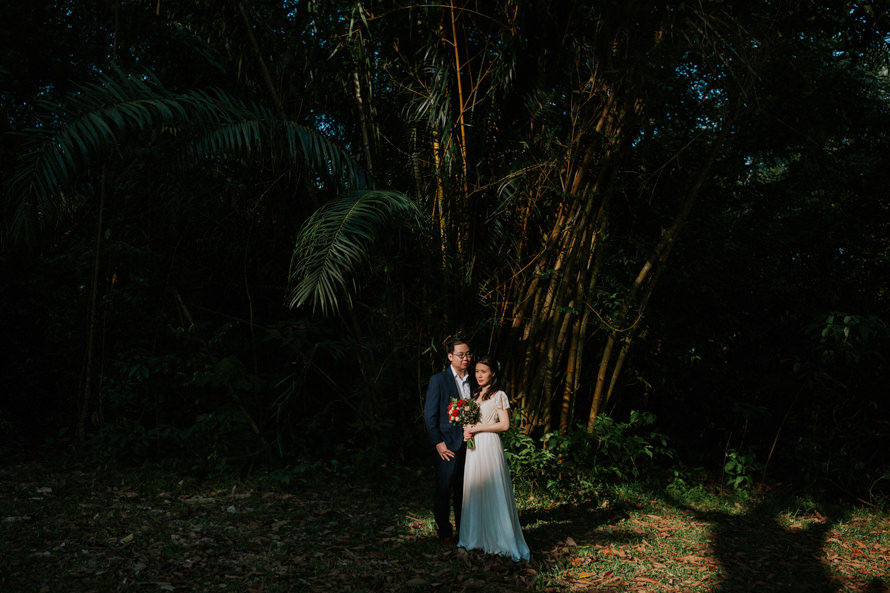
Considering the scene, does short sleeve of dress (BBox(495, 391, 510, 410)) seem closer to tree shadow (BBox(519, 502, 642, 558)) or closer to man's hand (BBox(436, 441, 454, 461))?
man's hand (BBox(436, 441, 454, 461))

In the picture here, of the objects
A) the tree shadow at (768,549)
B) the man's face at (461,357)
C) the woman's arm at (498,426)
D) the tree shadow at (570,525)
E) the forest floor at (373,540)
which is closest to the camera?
the forest floor at (373,540)

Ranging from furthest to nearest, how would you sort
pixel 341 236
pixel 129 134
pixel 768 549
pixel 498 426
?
pixel 129 134, pixel 768 549, pixel 341 236, pixel 498 426

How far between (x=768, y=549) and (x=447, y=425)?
261cm

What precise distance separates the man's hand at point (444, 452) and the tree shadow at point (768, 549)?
5.59 feet

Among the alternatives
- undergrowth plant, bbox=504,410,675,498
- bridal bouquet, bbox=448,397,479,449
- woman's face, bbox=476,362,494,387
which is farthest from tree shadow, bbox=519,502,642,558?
woman's face, bbox=476,362,494,387

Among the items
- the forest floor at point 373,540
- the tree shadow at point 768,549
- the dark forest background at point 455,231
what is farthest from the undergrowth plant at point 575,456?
the tree shadow at point 768,549

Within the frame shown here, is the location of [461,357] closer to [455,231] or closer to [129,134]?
[455,231]

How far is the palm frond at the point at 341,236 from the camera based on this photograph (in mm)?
3975

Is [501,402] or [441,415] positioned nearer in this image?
[501,402]

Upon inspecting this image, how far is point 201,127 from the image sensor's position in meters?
4.44

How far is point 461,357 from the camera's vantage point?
385 centimetres

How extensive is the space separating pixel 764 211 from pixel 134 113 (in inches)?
221

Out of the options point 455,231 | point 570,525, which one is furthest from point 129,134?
point 570,525

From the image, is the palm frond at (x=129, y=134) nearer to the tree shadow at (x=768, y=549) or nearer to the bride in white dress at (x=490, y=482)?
the bride in white dress at (x=490, y=482)
